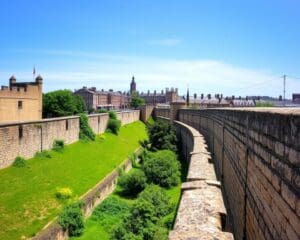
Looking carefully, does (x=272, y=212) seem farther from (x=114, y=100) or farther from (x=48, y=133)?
(x=114, y=100)

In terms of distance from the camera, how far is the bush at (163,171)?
22.6 m

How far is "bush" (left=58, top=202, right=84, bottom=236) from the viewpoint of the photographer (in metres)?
14.6

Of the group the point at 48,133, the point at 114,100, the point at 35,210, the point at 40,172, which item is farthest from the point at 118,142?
the point at 114,100

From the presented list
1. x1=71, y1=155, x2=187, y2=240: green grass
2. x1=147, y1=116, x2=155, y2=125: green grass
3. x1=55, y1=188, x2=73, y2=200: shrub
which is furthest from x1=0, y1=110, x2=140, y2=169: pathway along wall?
x1=147, y1=116, x2=155, y2=125: green grass

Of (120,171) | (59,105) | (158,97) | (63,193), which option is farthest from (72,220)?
(158,97)

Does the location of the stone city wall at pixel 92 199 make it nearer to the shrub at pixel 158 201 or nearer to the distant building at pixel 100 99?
the shrub at pixel 158 201

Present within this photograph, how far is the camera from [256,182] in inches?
213

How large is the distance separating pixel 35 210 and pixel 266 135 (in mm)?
12580

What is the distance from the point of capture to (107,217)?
57.5 feet

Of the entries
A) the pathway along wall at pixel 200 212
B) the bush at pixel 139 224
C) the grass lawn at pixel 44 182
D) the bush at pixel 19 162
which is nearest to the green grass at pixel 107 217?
the bush at pixel 139 224

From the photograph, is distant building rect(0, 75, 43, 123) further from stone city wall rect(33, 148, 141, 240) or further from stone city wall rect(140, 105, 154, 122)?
stone city wall rect(140, 105, 154, 122)

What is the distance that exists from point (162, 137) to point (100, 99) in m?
70.5

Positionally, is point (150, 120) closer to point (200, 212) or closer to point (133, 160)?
point (133, 160)

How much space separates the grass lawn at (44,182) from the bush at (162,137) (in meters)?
4.80
